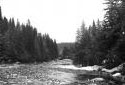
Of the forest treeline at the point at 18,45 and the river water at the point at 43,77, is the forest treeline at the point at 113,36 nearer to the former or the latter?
the river water at the point at 43,77

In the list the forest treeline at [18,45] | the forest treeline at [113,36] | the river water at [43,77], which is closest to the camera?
the river water at [43,77]

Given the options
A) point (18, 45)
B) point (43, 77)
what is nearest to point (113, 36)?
point (43, 77)

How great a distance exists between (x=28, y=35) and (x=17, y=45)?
948cm

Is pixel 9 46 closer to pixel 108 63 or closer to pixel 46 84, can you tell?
pixel 108 63

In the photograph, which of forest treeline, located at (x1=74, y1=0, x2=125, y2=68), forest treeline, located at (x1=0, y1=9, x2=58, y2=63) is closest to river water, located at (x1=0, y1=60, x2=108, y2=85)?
forest treeline, located at (x1=74, y1=0, x2=125, y2=68)

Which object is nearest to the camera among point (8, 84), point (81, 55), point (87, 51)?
point (8, 84)

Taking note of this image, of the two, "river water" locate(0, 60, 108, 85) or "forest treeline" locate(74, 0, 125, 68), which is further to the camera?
"forest treeline" locate(74, 0, 125, 68)

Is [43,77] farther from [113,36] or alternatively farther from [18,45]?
[18,45]

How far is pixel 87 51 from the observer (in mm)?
60344

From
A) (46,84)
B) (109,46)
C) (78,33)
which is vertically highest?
(78,33)

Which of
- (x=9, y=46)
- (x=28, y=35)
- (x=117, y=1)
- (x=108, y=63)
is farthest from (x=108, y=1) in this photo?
(x=28, y=35)

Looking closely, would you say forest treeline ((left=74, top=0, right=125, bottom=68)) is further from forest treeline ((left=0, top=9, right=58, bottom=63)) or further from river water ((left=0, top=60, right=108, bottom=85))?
forest treeline ((left=0, top=9, right=58, bottom=63))

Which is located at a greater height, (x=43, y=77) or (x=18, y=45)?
(x=18, y=45)

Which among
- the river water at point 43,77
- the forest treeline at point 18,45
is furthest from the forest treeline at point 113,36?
the forest treeline at point 18,45
